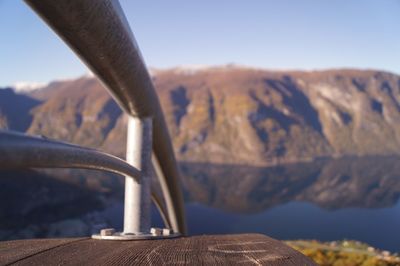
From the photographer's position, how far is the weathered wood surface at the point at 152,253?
114 inches

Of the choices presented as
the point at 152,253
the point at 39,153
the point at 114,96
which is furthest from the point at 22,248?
the point at 114,96

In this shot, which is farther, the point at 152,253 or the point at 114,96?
the point at 114,96

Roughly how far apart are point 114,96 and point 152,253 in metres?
2.38

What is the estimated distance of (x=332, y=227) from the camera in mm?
137250

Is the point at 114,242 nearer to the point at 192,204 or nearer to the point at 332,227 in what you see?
the point at 332,227

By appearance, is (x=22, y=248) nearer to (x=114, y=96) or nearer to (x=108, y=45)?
(x=108, y=45)

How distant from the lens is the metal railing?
262cm

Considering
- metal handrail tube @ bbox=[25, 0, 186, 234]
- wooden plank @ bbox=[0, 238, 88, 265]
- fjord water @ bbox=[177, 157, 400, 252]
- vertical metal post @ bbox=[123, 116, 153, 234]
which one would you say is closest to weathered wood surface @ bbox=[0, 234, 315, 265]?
wooden plank @ bbox=[0, 238, 88, 265]

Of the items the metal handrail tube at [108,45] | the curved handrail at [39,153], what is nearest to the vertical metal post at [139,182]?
the metal handrail tube at [108,45]

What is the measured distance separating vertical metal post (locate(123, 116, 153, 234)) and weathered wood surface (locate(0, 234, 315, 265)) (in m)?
2.24

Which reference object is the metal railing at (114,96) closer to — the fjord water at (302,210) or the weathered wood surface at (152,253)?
the weathered wood surface at (152,253)

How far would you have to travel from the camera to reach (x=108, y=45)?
3.67 m

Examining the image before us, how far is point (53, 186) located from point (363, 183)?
4872 inches

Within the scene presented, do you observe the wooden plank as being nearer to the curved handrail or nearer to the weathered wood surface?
the weathered wood surface
